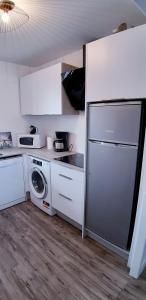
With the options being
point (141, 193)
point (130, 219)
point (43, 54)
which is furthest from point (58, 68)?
point (130, 219)

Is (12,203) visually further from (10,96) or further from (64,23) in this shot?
(64,23)

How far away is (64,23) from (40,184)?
2.15 meters

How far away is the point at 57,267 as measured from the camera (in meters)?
1.72

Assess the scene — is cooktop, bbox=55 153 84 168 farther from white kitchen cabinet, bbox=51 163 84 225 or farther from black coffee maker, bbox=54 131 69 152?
black coffee maker, bbox=54 131 69 152

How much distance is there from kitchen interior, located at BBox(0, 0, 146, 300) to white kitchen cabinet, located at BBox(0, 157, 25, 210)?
0.05 ft

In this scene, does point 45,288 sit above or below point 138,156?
below

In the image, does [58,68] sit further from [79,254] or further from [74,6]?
[79,254]

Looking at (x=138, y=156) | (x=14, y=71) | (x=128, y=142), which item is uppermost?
(x=14, y=71)

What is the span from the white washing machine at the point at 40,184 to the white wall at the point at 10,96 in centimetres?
93

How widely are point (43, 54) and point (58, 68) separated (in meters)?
0.58

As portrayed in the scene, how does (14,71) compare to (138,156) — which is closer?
(138,156)

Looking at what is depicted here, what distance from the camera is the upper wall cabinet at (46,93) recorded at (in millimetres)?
2338

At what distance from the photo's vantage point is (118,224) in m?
1.71

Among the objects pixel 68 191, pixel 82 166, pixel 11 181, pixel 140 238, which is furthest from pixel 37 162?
pixel 140 238
